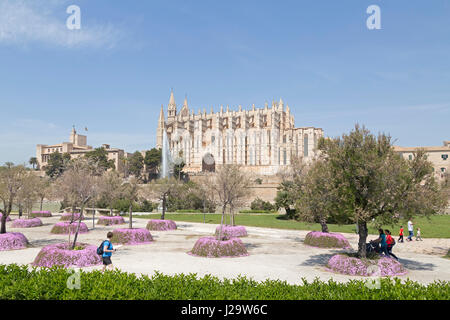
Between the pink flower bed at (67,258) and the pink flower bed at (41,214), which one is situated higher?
the pink flower bed at (67,258)

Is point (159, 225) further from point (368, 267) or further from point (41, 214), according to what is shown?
point (41, 214)

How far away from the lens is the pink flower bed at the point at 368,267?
1143 centimetres

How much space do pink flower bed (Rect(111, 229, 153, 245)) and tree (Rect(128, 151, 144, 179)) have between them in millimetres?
80457

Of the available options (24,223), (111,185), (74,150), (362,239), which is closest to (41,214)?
(24,223)

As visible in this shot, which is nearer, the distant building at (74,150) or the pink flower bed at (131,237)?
the pink flower bed at (131,237)

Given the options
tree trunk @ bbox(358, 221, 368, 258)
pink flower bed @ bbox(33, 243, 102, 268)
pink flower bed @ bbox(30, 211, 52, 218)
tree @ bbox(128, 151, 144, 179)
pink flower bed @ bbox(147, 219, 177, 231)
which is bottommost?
pink flower bed @ bbox(30, 211, 52, 218)

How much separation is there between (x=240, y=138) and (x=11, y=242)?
84145mm

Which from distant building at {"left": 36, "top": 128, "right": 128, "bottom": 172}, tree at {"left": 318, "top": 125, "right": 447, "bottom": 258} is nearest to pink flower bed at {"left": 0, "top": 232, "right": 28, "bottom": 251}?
tree at {"left": 318, "top": 125, "right": 447, "bottom": 258}

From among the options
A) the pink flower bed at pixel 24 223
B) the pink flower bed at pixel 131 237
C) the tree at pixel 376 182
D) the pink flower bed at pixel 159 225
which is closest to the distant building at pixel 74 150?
the pink flower bed at pixel 24 223

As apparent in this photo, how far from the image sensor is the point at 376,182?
11406 mm

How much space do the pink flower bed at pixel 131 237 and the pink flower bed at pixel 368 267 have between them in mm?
11353

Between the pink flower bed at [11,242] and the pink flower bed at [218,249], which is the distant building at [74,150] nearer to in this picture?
the pink flower bed at [11,242]

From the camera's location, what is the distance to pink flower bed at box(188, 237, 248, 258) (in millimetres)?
14859

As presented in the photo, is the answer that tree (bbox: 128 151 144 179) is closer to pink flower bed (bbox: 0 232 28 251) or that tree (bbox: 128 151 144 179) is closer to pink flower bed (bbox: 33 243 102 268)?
pink flower bed (bbox: 0 232 28 251)
